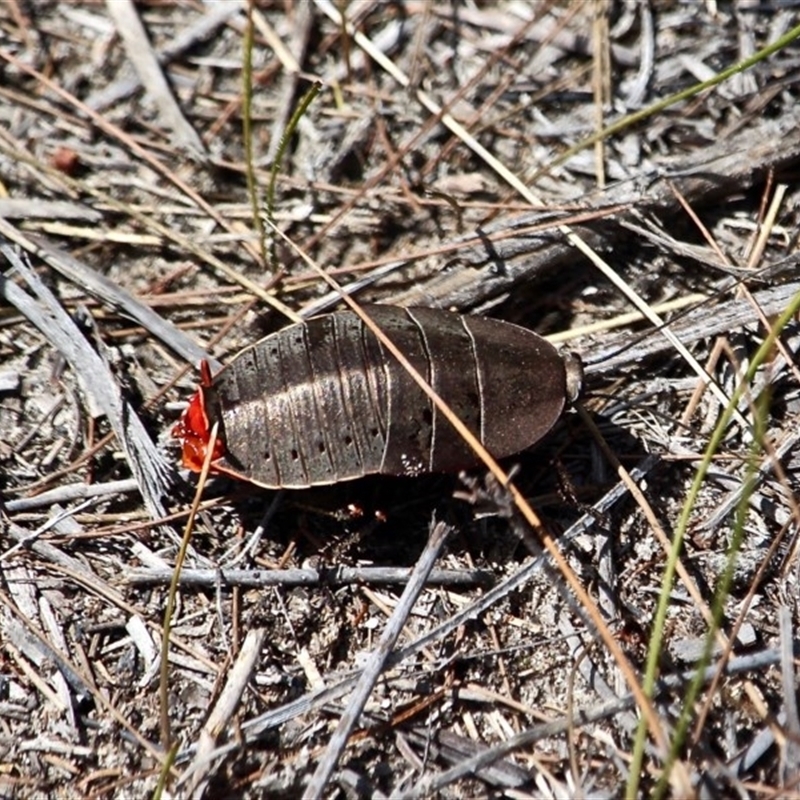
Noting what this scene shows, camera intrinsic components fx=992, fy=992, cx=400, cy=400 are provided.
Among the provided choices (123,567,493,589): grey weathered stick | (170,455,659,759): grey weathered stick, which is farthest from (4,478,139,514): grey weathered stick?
(170,455,659,759): grey weathered stick

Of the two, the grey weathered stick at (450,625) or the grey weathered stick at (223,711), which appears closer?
the grey weathered stick at (223,711)

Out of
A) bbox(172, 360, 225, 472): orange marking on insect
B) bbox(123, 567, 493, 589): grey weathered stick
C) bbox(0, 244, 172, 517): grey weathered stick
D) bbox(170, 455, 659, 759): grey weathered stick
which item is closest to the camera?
bbox(170, 455, 659, 759): grey weathered stick

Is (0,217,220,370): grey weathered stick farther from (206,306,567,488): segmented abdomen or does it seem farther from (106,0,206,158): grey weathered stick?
(106,0,206,158): grey weathered stick

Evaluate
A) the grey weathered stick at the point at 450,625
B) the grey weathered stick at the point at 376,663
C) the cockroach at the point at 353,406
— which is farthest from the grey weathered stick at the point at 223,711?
the cockroach at the point at 353,406

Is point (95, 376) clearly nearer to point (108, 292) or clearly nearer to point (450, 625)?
point (108, 292)

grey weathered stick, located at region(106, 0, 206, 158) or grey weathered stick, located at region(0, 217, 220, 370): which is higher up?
grey weathered stick, located at region(106, 0, 206, 158)

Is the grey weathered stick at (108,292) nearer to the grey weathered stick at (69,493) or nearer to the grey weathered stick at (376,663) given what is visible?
the grey weathered stick at (69,493)

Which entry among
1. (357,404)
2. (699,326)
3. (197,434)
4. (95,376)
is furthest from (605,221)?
(95,376)
